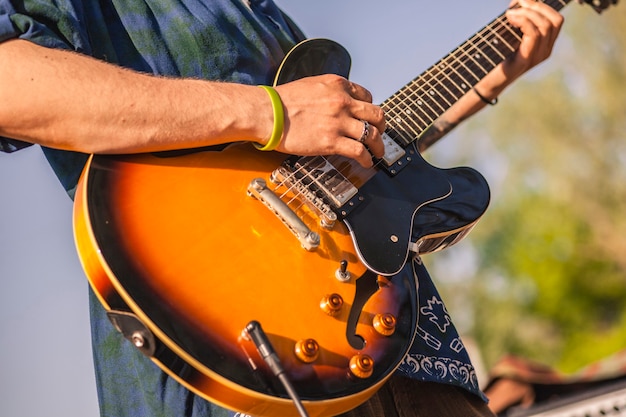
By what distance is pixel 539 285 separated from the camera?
53.2 ft

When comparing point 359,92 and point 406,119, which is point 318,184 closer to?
point 359,92

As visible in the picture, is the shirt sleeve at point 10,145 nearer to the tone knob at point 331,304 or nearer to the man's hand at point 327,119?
the man's hand at point 327,119

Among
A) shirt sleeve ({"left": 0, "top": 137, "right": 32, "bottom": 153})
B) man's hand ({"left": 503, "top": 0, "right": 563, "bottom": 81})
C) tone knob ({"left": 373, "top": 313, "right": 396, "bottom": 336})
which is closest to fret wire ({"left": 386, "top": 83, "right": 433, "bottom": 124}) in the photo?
man's hand ({"left": 503, "top": 0, "right": 563, "bottom": 81})

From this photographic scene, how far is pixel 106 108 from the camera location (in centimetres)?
140

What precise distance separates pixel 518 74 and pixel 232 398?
1.40m

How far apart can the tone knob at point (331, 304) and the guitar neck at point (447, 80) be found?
0.54m

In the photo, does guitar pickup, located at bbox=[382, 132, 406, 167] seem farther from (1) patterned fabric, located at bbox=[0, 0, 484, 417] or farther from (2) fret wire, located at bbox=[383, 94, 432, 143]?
(1) patterned fabric, located at bbox=[0, 0, 484, 417]

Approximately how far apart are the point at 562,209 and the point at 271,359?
15896mm

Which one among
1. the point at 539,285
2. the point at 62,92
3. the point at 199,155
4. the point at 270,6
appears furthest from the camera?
the point at 539,285

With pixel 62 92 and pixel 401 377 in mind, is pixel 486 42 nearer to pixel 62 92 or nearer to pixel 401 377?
pixel 401 377

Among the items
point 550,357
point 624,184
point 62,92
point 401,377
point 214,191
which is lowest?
A: point 550,357

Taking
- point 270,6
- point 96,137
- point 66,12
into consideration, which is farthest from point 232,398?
point 270,6

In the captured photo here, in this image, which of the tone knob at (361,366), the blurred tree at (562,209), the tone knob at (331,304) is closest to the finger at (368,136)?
the tone knob at (331,304)

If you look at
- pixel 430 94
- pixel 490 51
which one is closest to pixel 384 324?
pixel 430 94
